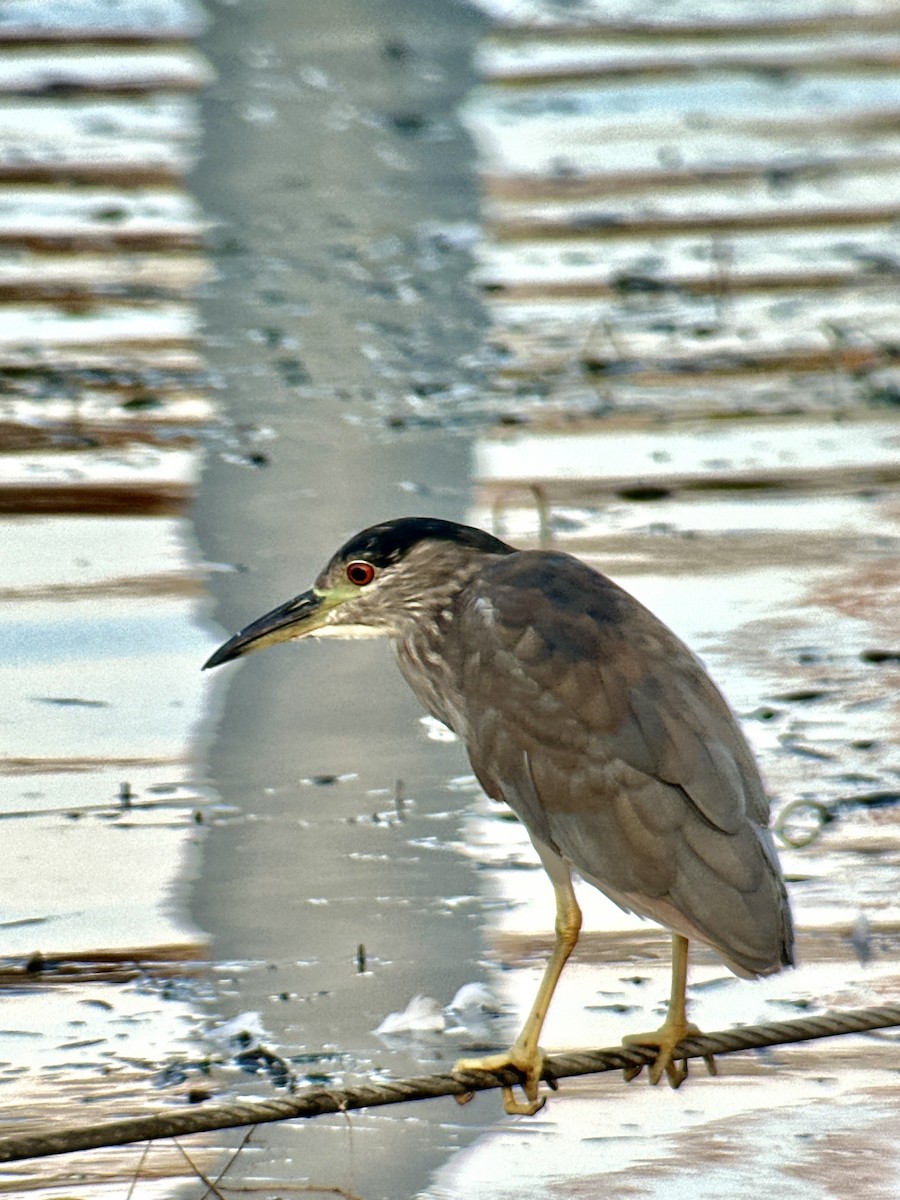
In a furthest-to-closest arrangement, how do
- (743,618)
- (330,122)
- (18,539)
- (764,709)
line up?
1. (330,122)
2. (18,539)
3. (743,618)
4. (764,709)

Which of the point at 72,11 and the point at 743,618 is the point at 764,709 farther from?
the point at 72,11

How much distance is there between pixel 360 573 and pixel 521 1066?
93cm

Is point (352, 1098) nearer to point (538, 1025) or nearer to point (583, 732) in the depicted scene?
point (538, 1025)

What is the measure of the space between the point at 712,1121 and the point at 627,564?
2916 millimetres

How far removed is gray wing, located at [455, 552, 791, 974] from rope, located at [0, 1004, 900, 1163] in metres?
0.14

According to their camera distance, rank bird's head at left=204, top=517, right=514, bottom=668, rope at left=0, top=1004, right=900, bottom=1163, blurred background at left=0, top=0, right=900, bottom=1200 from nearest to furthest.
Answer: rope at left=0, top=1004, right=900, bottom=1163 < bird's head at left=204, top=517, right=514, bottom=668 < blurred background at left=0, top=0, right=900, bottom=1200

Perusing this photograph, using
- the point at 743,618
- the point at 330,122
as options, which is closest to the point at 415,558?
the point at 743,618

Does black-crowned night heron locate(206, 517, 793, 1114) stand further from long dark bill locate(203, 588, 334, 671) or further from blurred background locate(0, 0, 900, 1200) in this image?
blurred background locate(0, 0, 900, 1200)

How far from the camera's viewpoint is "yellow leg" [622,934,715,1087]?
4566 millimetres

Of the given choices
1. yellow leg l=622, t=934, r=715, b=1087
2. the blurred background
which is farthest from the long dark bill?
yellow leg l=622, t=934, r=715, b=1087

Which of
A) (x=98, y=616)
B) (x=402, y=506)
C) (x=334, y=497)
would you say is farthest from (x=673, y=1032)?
(x=334, y=497)

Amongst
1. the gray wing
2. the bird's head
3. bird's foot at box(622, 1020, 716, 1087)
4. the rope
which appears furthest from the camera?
the bird's head

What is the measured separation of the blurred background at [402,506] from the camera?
5.04 m

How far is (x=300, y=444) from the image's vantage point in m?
8.59
